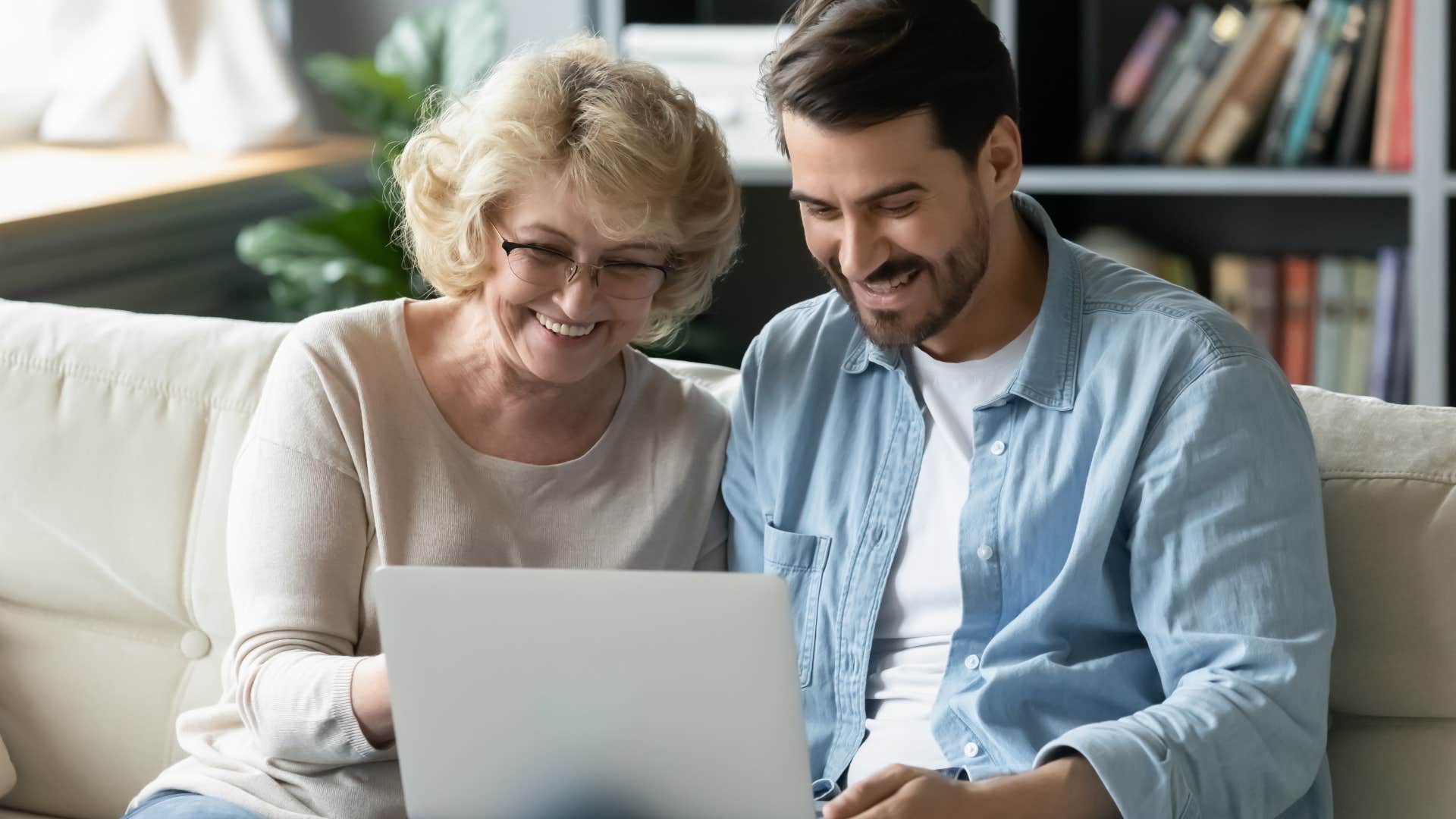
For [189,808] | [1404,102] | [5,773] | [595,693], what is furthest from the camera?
[1404,102]

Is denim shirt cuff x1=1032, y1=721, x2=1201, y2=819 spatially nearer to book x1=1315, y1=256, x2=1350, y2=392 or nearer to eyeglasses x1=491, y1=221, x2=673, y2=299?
eyeglasses x1=491, y1=221, x2=673, y2=299

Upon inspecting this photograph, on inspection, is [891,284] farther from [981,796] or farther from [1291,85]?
[1291,85]

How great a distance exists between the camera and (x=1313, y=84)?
8.23ft

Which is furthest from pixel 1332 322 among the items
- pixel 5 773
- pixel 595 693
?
pixel 5 773

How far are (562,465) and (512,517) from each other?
0.23 feet

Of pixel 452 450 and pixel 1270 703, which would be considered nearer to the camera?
pixel 1270 703

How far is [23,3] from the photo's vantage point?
9.23 ft

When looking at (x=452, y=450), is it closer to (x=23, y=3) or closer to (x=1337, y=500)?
(x=1337, y=500)

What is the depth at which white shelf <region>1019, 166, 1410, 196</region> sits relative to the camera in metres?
2.46

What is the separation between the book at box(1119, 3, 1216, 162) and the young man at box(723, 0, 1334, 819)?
1309 mm

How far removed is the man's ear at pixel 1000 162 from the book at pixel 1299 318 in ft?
4.80

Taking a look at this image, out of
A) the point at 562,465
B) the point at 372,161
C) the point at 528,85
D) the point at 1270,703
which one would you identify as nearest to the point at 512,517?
the point at 562,465

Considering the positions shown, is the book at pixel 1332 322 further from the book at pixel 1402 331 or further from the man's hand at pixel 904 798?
the man's hand at pixel 904 798

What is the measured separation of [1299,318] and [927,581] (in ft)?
5.05
